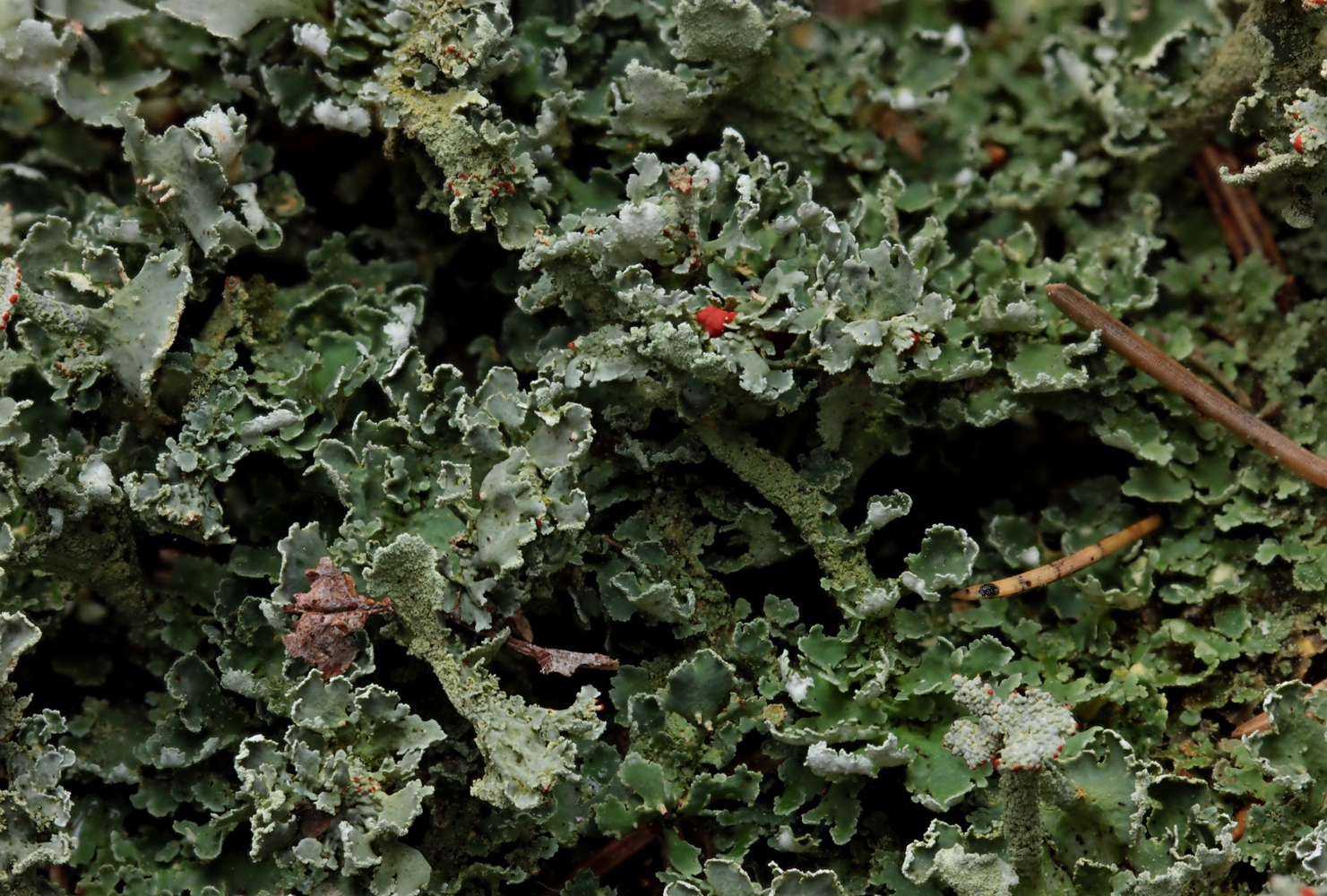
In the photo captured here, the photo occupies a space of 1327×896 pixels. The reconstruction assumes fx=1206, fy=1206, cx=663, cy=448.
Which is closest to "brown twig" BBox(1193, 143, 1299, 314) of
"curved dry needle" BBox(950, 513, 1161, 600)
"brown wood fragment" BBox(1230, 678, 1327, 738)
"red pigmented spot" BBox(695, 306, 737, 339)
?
"curved dry needle" BBox(950, 513, 1161, 600)

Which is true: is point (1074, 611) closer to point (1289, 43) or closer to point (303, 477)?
point (1289, 43)

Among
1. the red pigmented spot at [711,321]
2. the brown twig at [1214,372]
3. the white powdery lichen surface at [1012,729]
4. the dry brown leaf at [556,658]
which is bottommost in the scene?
the dry brown leaf at [556,658]

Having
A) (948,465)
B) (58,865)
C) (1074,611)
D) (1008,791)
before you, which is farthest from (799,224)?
(58,865)

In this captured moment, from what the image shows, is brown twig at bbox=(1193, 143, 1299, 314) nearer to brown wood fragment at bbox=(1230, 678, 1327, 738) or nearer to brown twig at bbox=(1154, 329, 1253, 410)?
brown twig at bbox=(1154, 329, 1253, 410)

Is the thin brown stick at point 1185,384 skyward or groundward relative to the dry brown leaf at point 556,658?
skyward

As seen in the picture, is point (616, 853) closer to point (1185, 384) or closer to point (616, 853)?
point (616, 853)

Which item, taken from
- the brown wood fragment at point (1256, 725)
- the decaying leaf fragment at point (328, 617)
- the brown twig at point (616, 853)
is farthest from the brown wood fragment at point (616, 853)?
the brown wood fragment at point (1256, 725)

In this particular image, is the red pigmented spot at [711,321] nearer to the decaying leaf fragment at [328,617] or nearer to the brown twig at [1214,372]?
the decaying leaf fragment at [328,617]
